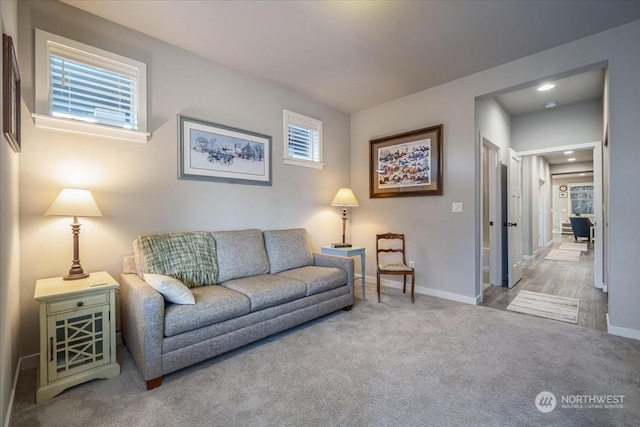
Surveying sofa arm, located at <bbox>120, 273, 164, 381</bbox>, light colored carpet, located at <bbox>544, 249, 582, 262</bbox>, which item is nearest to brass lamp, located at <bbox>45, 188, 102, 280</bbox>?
→ sofa arm, located at <bbox>120, 273, 164, 381</bbox>

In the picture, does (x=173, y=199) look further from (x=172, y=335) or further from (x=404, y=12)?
(x=404, y=12)

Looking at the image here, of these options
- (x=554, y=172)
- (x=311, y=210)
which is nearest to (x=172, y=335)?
(x=311, y=210)

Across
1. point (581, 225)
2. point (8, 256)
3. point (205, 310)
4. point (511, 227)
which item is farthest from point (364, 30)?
point (581, 225)

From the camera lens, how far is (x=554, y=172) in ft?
29.9

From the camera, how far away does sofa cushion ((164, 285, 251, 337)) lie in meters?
1.84

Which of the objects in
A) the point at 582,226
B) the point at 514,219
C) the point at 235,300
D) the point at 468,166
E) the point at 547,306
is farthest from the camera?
the point at 582,226

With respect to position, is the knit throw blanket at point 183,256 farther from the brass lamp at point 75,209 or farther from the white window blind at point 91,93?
the white window blind at point 91,93

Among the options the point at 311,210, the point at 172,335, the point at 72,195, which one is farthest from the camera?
the point at 311,210

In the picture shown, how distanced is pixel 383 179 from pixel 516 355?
2667 mm

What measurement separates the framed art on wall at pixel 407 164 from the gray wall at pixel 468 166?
0.11 meters

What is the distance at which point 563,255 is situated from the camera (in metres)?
6.71

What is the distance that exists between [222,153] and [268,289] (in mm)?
1574

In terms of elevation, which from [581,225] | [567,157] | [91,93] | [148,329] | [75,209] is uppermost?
[567,157]

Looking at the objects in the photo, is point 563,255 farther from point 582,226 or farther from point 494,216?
point 494,216
